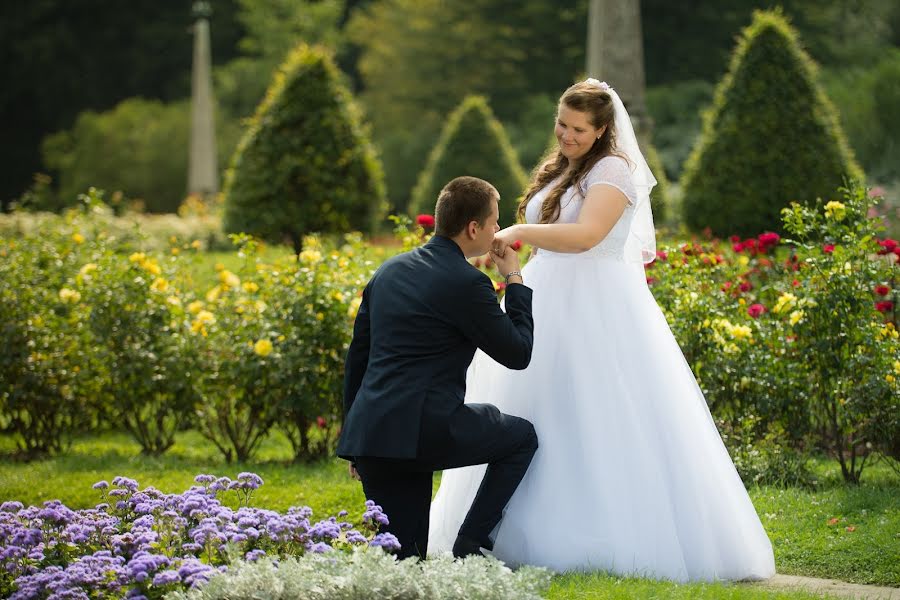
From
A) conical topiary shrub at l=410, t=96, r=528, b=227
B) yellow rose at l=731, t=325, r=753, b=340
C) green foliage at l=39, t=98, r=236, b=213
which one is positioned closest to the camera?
yellow rose at l=731, t=325, r=753, b=340

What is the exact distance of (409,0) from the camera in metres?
29.1

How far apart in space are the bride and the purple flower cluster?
2.27ft

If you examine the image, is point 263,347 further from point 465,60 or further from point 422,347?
point 465,60

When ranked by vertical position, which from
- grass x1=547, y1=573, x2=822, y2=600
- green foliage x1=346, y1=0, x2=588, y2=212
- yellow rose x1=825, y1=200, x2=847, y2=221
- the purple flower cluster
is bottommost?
grass x1=547, y1=573, x2=822, y2=600

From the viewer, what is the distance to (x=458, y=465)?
→ 377cm

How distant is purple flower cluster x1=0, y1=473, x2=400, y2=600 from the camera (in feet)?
10.3

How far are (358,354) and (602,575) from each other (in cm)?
116

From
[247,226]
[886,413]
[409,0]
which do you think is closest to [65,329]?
[886,413]

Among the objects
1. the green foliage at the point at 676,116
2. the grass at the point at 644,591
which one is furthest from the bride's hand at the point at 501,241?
the green foliage at the point at 676,116

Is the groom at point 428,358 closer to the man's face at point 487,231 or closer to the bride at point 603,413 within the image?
the man's face at point 487,231

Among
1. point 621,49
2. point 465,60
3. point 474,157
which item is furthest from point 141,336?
point 465,60

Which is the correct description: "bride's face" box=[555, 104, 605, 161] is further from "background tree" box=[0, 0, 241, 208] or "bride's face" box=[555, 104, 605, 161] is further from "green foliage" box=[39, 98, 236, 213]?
"background tree" box=[0, 0, 241, 208]

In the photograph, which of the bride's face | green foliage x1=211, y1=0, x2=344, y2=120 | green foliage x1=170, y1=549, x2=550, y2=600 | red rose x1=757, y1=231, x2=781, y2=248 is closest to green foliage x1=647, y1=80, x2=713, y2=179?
green foliage x1=211, y1=0, x2=344, y2=120

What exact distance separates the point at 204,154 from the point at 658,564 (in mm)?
18121
